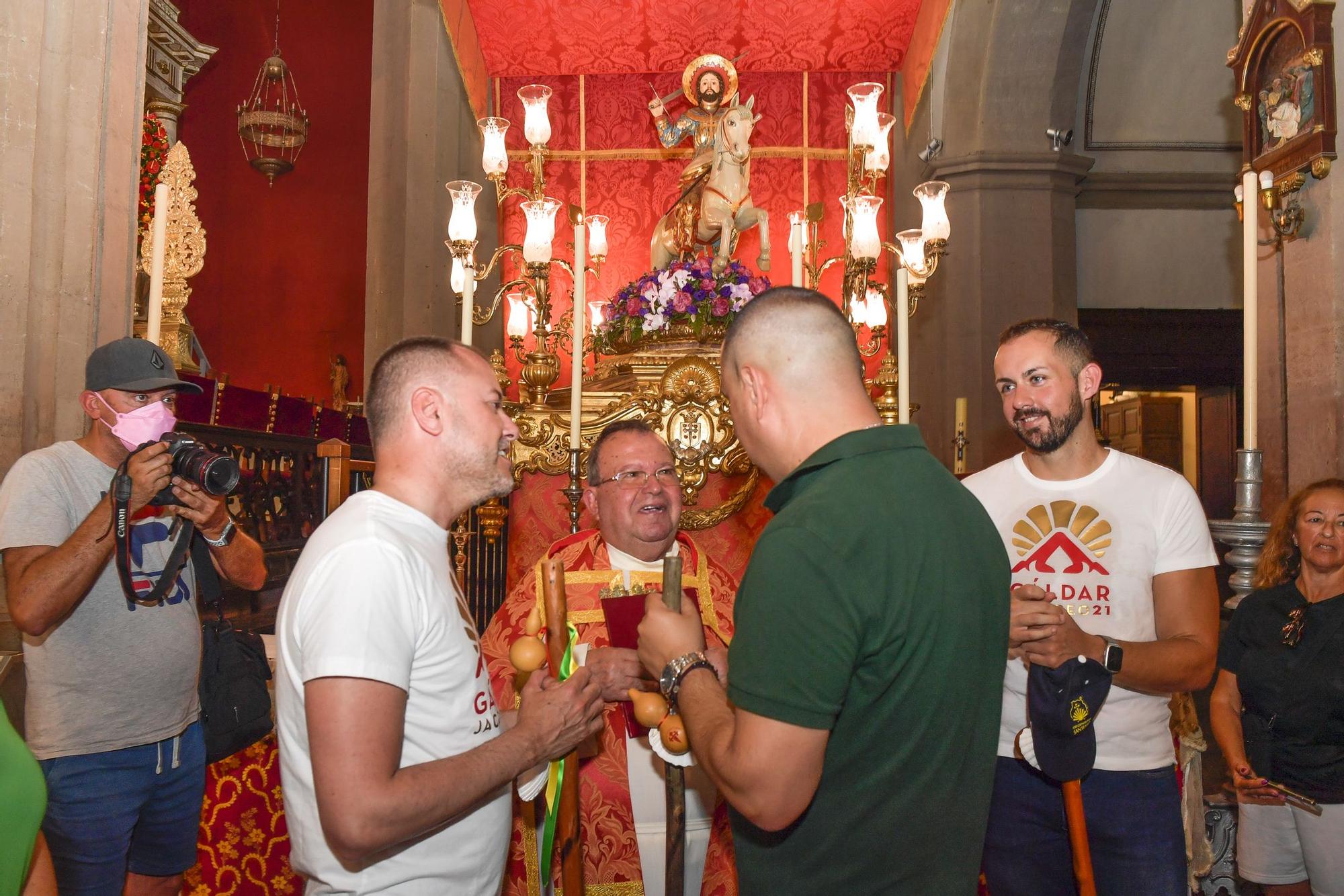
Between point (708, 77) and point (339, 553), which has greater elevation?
point (708, 77)

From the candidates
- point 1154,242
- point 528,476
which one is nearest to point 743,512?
point 528,476

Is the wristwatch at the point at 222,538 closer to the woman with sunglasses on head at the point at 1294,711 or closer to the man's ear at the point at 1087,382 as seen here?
the man's ear at the point at 1087,382

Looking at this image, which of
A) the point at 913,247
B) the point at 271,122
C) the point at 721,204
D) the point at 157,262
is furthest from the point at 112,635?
the point at 271,122

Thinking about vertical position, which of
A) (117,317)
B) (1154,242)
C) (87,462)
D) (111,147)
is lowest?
(87,462)

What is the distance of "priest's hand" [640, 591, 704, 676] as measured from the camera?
1.76 m

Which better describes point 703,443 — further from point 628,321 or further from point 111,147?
point 111,147

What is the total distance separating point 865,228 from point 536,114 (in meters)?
2.25

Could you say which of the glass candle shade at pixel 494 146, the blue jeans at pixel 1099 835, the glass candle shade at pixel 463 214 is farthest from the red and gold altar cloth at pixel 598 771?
the glass candle shade at pixel 494 146

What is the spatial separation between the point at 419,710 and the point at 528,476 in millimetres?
2780

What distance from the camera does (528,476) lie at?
446 centimetres

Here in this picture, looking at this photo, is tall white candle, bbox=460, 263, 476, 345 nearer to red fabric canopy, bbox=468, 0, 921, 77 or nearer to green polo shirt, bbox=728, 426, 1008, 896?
green polo shirt, bbox=728, 426, 1008, 896

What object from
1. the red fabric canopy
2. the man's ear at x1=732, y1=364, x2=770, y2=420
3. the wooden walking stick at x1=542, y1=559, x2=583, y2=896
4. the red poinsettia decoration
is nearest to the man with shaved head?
the wooden walking stick at x1=542, y1=559, x2=583, y2=896

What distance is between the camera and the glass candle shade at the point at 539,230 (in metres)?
4.17

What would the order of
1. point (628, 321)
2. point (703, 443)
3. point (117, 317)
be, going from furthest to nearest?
point (628, 321) → point (703, 443) → point (117, 317)
